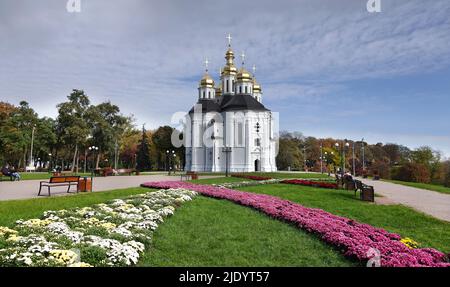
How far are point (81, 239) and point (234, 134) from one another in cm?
4989

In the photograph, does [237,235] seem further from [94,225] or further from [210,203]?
[210,203]

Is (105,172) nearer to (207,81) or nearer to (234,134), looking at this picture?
(234,134)

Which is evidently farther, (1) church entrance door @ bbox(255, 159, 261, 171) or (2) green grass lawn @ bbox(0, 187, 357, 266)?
(1) church entrance door @ bbox(255, 159, 261, 171)

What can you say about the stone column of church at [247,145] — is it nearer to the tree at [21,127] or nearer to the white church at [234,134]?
the white church at [234,134]

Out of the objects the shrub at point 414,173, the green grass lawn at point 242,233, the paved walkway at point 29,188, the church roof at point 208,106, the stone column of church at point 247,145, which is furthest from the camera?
the church roof at point 208,106

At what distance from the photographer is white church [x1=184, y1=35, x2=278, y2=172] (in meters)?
54.1

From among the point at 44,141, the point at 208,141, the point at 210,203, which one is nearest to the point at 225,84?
the point at 208,141

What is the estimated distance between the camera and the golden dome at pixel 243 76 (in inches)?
2359

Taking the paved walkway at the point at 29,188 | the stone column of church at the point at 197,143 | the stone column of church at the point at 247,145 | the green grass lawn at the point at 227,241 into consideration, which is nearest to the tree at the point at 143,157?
the stone column of church at the point at 197,143

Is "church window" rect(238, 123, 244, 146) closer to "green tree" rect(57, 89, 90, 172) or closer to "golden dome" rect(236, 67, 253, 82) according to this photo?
"golden dome" rect(236, 67, 253, 82)

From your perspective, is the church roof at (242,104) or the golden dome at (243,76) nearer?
the church roof at (242,104)

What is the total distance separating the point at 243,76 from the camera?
60.0 metres

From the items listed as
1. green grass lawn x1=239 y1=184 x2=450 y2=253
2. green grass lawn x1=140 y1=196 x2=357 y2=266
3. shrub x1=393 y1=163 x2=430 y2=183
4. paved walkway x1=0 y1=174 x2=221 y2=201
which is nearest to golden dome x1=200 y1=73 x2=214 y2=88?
shrub x1=393 y1=163 x2=430 y2=183

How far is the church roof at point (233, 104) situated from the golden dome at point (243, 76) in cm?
304
